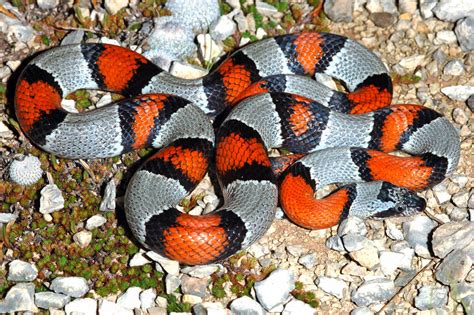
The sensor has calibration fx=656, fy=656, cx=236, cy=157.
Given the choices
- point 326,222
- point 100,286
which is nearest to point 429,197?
point 326,222

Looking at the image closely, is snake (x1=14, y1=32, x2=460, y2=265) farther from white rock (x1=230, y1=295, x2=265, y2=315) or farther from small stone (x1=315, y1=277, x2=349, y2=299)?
small stone (x1=315, y1=277, x2=349, y2=299)

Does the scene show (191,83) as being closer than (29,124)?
No

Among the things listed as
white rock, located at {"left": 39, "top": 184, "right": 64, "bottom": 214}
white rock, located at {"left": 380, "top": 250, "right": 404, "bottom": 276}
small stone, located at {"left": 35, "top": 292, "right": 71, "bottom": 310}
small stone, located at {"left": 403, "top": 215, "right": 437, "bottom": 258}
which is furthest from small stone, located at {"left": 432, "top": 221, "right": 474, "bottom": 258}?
white rock, located at {"left": 39, "top": 184, "right": 64, "bottom": 214}

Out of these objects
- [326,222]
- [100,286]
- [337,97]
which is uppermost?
[337,97]

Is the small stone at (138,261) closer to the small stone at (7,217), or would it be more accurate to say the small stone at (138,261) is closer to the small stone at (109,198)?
the small stone at (109,198)

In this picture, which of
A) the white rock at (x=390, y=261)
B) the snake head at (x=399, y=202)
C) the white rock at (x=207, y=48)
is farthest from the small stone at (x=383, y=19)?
the white rock at (x=390, y=261)

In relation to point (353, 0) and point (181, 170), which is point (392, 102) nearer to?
point (353, 0)
